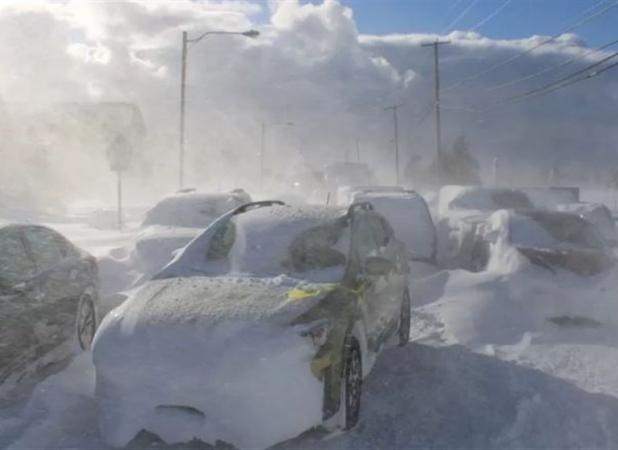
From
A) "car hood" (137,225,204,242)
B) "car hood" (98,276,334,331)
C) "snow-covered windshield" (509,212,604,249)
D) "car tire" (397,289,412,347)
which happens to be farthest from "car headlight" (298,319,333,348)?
"car hood" (137,225,204,242)

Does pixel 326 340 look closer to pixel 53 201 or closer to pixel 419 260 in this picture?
pixel 419 260

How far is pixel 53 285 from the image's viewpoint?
6.68m

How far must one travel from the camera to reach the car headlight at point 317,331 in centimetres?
462

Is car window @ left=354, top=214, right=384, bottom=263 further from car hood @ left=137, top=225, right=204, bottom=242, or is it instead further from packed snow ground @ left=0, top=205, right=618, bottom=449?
car hood @ left=137, top=225, right=204, bottom=242

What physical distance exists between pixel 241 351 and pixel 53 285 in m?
2.94

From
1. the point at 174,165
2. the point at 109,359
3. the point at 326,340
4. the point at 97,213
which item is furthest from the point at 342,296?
the point at 174,165

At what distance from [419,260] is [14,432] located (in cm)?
786

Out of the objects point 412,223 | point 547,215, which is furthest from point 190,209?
point 547,215

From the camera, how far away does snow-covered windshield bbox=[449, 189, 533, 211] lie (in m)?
16.5

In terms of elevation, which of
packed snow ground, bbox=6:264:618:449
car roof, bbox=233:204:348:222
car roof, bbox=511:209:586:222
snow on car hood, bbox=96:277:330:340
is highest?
car roof, bbox=233:204:348:222

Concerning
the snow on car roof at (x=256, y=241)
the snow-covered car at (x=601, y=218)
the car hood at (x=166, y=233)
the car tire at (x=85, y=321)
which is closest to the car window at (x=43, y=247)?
the car tire at (x=85, y=321)

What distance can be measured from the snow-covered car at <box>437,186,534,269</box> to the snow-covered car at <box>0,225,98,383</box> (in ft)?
22.3

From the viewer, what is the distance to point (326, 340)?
474 cm

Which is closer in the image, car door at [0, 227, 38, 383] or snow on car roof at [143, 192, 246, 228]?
car door at [0, 227, 38, 383]
